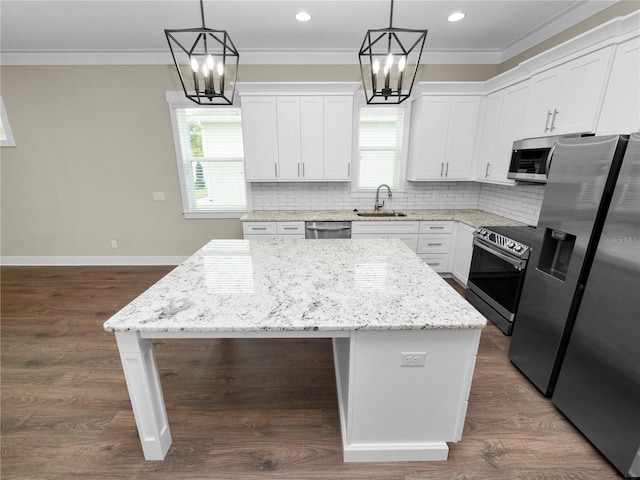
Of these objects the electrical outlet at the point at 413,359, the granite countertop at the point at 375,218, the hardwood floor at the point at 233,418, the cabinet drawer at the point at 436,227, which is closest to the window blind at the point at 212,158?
the granite countertop at the point at 375,218

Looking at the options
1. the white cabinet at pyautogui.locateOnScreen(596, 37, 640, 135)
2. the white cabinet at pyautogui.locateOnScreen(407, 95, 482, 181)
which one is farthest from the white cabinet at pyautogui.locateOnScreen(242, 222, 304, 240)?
the white cabinet at pyautogui.locateOnScreen(596, 37, 640, 135)

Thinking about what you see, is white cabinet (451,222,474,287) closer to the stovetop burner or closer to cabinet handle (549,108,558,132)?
the stovetop burner

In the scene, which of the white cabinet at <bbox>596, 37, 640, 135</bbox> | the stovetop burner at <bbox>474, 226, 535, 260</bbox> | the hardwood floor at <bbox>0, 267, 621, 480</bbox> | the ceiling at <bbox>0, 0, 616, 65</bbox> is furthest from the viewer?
the ceiling at <bbox>0, 0, 616, 65</bbox>

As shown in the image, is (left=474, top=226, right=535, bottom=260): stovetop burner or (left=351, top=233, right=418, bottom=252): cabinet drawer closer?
(left=474, top=226, right=535, bottom=260): stovetop burner

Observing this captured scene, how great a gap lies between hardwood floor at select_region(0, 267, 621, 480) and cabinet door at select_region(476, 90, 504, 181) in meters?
1.98

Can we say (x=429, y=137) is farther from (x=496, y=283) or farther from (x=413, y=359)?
(x=413, y=359)

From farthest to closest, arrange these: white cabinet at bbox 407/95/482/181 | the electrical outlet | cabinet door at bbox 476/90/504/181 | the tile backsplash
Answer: the tile backsplash < white cabinet at bbox 407/95/482/181 < cabinet door at bbox 476/90/504/181 < the electrical outlet

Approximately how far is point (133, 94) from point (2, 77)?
169 centimetres

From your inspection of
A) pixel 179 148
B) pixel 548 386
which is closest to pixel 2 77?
pixel 179 148

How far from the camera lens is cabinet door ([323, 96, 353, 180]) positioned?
341 centimetres

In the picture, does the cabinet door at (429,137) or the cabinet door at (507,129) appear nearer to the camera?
the cabinet door at (507,129)

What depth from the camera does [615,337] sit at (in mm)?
1395

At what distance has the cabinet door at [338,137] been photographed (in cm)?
341

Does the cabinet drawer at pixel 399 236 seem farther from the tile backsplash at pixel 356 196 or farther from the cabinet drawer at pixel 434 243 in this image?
the tile backsplash at pixel 356 196
